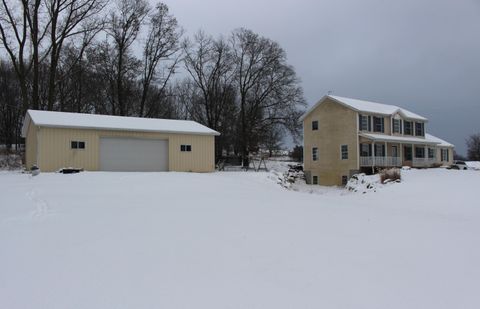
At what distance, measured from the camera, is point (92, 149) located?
20953 mm

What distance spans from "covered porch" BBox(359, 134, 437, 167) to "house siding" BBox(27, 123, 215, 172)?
13.0 m

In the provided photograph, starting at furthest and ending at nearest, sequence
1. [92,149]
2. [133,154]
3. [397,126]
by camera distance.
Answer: [397,126] → [133,154] → [92,149]

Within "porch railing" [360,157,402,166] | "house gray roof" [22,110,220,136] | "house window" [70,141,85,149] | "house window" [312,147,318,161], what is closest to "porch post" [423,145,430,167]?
"porch railing" [360,157,402,166]

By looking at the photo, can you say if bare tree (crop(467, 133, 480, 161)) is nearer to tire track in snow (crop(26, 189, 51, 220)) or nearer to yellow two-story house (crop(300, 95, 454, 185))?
yellow two-story house (crop(300, 95, 454, 185))

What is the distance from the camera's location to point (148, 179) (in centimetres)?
1736

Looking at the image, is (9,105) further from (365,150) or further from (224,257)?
(224,257)

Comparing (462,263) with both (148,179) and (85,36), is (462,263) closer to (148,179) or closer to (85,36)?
(148,179)

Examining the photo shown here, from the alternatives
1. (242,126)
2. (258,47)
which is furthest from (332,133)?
(258,47)

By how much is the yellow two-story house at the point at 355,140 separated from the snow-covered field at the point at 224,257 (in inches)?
806

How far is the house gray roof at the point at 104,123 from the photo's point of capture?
66.4 feet

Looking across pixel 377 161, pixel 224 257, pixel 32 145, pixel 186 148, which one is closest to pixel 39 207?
pixel 224 257

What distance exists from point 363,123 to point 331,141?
3.00m

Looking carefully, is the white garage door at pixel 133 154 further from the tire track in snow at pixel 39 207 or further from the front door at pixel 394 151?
the front door at pixel 394 151

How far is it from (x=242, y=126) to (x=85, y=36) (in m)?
16.7
